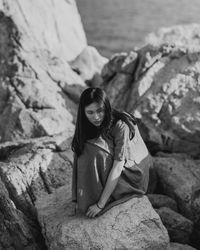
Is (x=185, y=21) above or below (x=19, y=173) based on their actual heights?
below

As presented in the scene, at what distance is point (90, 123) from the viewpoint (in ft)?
20.4

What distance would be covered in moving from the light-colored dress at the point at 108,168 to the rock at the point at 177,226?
981 millimetres

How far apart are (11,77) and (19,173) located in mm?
3342

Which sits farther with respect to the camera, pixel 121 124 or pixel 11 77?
pixel 11 77

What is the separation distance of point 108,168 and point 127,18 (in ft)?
97.5

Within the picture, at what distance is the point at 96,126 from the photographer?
6.18m

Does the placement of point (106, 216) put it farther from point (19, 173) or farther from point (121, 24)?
point (121, 24)

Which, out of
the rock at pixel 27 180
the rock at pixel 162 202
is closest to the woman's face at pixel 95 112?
the rock at pixel 27 180

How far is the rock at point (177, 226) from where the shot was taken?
715 cm

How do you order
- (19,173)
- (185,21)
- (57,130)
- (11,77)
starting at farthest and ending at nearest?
(185,21) < (11,77) < (57,130) < (19,173)

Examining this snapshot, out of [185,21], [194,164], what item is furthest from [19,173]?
[185,21]

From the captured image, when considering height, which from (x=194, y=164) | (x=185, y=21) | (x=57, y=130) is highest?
(x=57, y=130)

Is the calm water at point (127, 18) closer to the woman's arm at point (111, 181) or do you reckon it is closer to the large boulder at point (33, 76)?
the large boulder at point (33, 76)

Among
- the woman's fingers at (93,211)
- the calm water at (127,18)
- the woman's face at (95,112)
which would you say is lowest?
the calm water at (127,18)
